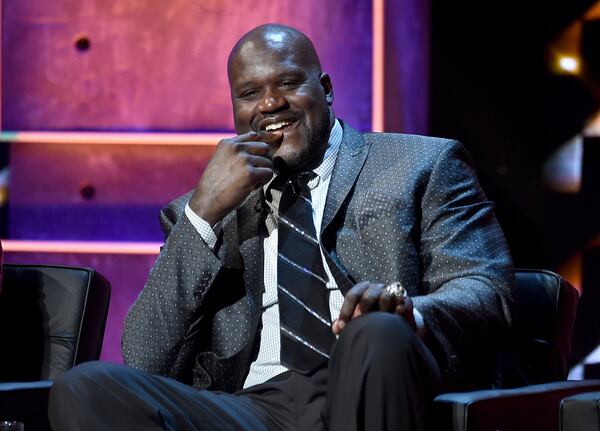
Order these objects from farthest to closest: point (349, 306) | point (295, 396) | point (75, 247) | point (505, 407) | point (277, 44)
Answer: point (75, 247)
point (277, 44)
point (295, 396)
point (505, 407)
point (349, 306)

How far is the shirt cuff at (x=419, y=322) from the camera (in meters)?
1.95

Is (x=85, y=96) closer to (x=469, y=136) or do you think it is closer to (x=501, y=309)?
(x=469, y=136)

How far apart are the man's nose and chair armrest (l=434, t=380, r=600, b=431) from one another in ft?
2.64

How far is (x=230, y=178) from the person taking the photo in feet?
7.47

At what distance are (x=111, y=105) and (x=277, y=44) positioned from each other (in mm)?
1362

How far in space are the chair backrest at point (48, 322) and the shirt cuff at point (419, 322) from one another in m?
1.02

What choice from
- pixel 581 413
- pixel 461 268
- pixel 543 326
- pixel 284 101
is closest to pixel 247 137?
pixel 284 101

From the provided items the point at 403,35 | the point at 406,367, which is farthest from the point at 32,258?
the point at 406,367

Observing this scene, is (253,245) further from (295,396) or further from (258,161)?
(295,396)

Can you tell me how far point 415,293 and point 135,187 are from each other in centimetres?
174

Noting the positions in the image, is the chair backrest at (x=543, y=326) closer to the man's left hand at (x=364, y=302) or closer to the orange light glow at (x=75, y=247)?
the man's left hand at (x=364, y=302)

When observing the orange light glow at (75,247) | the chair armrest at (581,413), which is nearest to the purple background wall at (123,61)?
the orange light glow at (75,247)

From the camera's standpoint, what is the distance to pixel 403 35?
11.7 feet

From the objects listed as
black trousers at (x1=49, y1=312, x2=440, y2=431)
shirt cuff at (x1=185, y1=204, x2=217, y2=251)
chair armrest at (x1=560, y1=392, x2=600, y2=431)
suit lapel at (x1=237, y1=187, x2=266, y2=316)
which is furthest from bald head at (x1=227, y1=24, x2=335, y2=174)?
chair armrest at (x1=560, y1=392, x2=600, y2=431)
